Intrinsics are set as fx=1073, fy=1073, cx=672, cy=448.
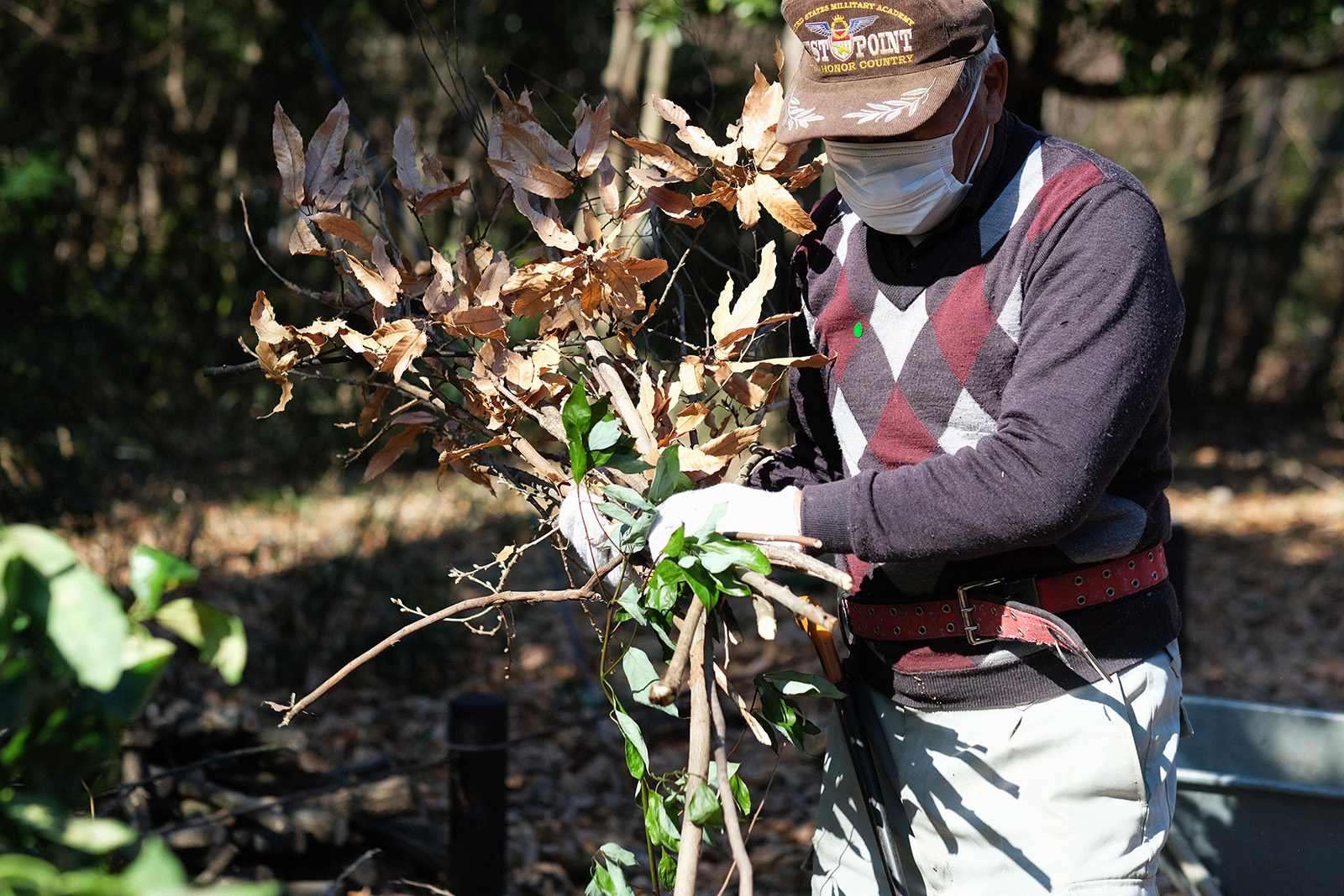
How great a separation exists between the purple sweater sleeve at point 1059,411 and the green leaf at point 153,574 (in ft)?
2.68

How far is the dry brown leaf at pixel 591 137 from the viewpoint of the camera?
1653 mm

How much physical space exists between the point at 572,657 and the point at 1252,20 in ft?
18.8

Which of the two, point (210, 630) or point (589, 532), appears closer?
point (210, 630)

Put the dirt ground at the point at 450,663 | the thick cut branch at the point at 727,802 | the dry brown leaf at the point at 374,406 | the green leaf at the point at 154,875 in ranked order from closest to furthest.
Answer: the green leaf at the point at 154,875 < the thick cut branch at the point at 727,802 < the dry brown leaf at the point at 374,406 < the dirt ground at the point at 450,663

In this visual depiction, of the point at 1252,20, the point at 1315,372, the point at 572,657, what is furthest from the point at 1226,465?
the point at 572,657

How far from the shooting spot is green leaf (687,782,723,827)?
127 cm

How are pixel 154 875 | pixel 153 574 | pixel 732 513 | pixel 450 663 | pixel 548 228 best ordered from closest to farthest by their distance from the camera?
pixel 154 875 < pixel 153 574 < pixel 732 513 < pixel 548 228 < pixel 450 663

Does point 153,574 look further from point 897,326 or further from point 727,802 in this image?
point 897,326

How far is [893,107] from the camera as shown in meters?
1.47

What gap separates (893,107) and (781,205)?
0.26 meters

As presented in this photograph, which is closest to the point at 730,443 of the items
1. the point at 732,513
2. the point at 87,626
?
the point at 732,513

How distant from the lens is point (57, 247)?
7875 mm

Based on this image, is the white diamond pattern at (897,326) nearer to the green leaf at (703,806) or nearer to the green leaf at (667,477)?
the green leaf at (667,477)

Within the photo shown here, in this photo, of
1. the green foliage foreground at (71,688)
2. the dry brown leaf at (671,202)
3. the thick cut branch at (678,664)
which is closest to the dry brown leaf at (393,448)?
the dry brown leaf at (671,202)
